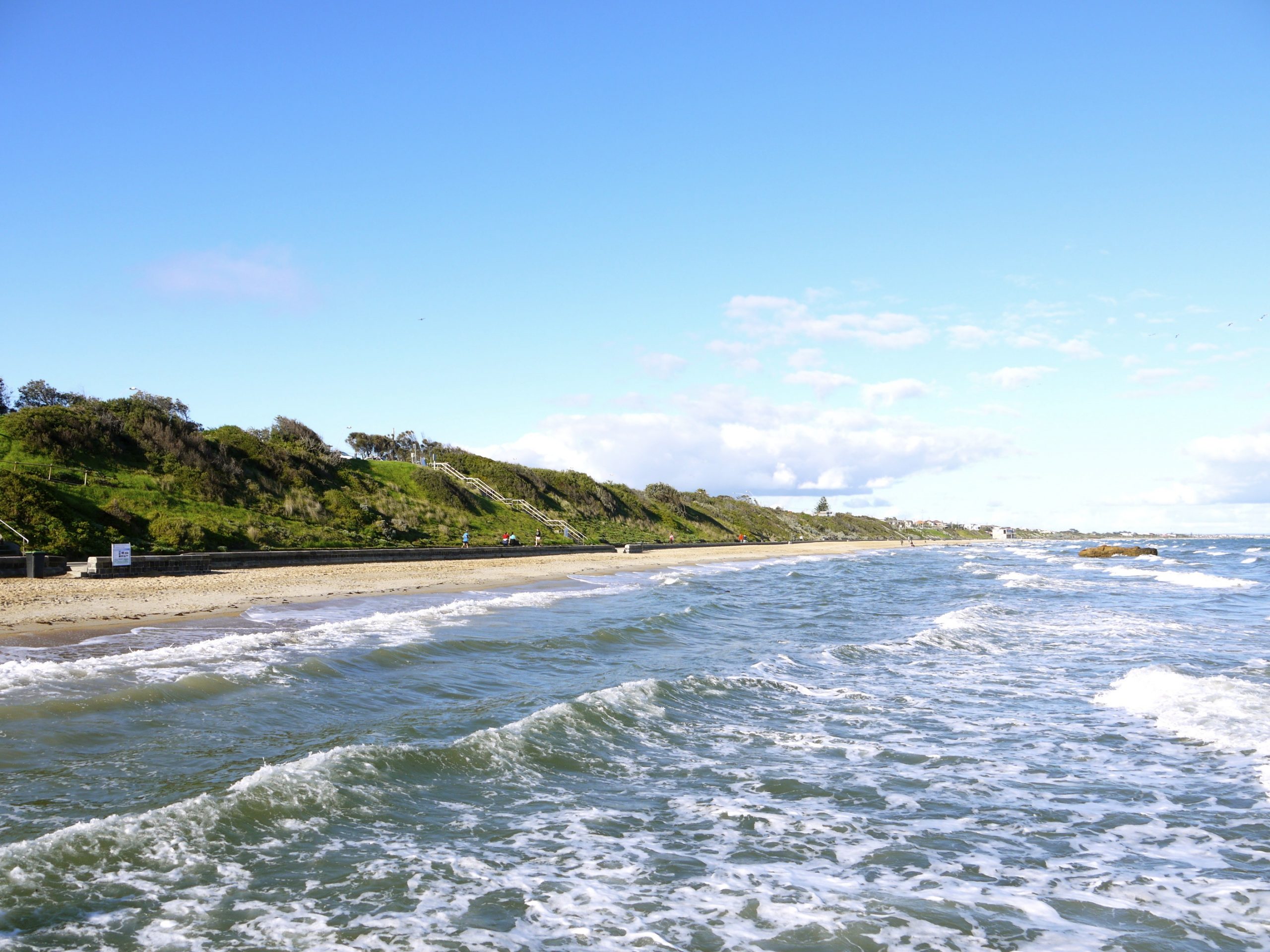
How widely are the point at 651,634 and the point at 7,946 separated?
1374 centimetres

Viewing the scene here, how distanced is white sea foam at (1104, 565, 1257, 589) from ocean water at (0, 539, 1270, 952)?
969 inches

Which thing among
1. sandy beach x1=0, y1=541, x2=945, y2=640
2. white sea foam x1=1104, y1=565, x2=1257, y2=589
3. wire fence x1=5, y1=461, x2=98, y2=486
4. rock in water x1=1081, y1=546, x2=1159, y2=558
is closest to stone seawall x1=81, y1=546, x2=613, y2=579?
sandy beach x1=0, y1=541, x2=945, y2=640

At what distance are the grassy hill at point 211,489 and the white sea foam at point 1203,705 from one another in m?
30.5

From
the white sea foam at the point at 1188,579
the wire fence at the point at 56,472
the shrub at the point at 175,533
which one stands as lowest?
the white sea foam at the point at 1188,579

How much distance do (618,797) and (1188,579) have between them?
42.6m

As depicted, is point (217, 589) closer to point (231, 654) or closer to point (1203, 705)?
point (231, 654)

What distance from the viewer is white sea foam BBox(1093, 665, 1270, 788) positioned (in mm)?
9094

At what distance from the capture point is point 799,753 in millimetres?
8570

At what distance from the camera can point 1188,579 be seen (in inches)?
1513

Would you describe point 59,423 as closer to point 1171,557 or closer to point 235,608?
point 235,608

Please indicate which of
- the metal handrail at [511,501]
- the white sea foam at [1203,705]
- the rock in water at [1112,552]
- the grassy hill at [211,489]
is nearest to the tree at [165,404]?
the grassy hill at [211,489]

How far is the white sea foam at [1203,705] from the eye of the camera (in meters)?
9.09

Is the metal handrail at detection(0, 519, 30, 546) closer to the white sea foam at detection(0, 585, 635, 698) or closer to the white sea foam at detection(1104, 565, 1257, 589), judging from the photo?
the white sea foam at detection(0, 585, 635, 698)

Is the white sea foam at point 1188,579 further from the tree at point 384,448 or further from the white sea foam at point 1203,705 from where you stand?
the tree at point 384,448
